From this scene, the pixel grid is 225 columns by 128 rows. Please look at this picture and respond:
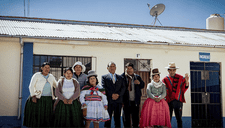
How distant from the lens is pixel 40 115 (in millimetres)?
6047

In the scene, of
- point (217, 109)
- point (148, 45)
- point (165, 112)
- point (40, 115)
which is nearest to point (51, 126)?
point (40, 115)

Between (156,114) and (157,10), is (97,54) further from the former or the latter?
(157,10)

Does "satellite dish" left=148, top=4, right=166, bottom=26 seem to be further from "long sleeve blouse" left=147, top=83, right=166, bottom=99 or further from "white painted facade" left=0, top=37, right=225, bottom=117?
"long sleeve blouse" left=147, top=83, right=166, bottom=99

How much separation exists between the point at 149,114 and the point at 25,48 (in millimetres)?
3871

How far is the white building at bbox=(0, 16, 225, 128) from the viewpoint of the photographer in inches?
300

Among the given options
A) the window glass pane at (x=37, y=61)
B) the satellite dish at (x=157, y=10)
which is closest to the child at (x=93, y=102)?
the window glass pane at (x=37, y=61)

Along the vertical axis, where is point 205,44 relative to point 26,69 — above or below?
above

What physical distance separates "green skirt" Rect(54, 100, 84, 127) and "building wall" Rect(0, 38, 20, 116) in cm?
226

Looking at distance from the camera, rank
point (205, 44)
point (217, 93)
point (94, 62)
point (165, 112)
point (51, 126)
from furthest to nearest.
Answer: point (217, 93)
point (205, 44)
point (94, 62)
point (165, 112)
point (51, 126)

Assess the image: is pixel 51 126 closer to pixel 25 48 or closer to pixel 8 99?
pixel 8 99

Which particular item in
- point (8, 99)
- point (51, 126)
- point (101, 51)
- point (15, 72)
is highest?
point (101, 51)

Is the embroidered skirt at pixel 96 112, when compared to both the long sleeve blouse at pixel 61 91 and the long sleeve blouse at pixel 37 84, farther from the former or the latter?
the long sleeve blouse at pixel 37 84

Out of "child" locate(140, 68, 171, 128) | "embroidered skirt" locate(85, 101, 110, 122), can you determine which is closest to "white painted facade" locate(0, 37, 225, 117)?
"child" locate(140, 68, 171, 128)

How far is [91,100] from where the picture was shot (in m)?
5.93
